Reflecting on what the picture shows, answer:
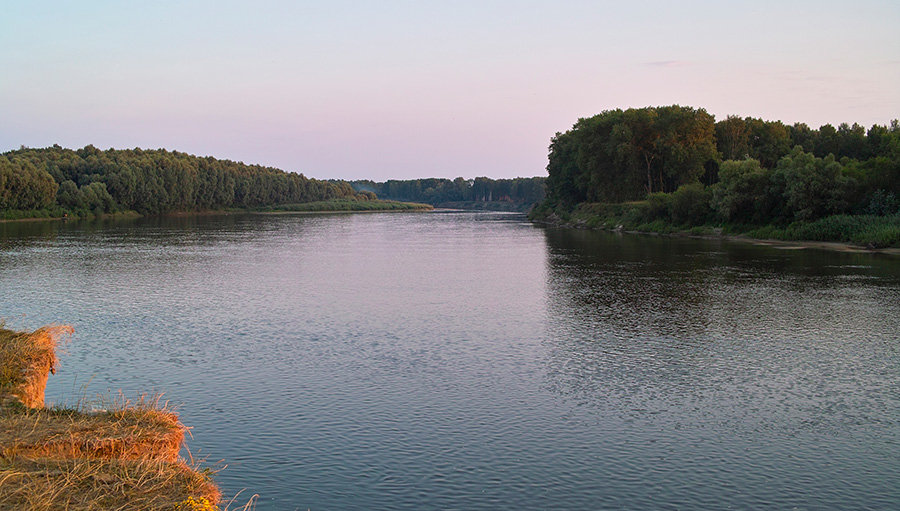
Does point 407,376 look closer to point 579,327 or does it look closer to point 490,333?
point 490,333

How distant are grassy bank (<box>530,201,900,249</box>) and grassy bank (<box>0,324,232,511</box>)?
4562cm

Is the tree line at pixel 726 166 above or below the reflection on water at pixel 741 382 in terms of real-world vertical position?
above

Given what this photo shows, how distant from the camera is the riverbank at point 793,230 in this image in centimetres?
4591

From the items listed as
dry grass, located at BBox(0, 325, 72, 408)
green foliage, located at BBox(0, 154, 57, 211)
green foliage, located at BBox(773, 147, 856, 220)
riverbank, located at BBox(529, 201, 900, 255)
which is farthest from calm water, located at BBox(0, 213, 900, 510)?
green foliage, located at BBox(0, 154, 57, 211)

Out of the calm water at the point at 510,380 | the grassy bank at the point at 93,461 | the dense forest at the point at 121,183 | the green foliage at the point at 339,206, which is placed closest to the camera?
the grassy bank at the point at 93,461

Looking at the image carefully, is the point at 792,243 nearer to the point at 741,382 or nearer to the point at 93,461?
the point at 741,382

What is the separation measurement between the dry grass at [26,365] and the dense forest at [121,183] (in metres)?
90.9

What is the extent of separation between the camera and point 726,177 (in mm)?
62938

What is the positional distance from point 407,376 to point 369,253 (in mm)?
33789

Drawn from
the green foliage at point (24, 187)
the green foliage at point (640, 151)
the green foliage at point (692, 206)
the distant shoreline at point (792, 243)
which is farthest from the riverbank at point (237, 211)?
the green foliage at point (692, 206)

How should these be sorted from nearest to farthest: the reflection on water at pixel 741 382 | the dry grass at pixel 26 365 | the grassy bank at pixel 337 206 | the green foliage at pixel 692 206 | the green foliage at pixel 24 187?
the reflection on water at pixel 741 382
the dry grass at pixel 26 365
the green foliage at pixel 692 206
the green foliage at pixel 24 187
the grassy bank at pixel 337 206

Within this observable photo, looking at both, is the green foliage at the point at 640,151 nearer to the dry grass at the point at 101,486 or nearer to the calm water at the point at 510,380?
the calm water at the point at 510,380

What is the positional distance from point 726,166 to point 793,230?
36.7ft

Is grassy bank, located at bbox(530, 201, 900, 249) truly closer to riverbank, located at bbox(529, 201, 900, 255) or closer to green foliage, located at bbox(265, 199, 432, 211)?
riverbank, located at bbox(529, 201, 900, 255)
